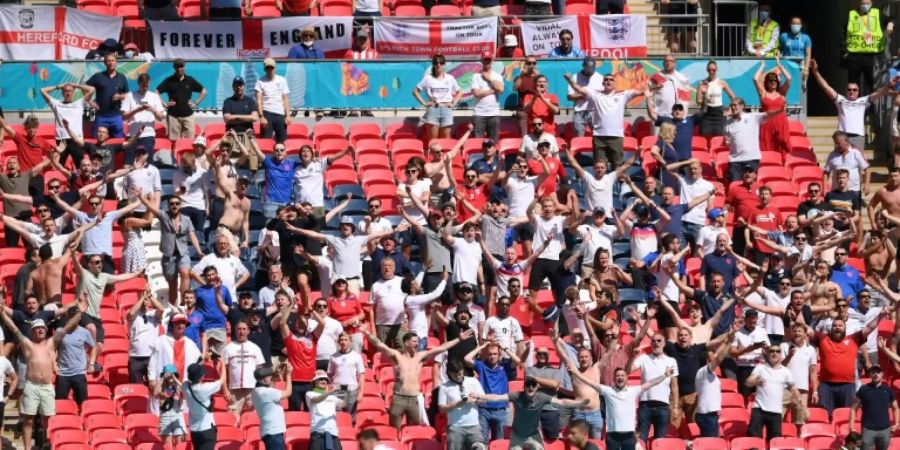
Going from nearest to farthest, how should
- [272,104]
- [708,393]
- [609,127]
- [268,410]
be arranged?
1. [268,410]
2. [708,393]
3. [609,127]
4. [272,104]

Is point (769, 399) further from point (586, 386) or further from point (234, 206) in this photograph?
point (234, 206)

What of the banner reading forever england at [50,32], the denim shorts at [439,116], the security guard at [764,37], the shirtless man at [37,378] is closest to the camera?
the shirtless man at [37,378]

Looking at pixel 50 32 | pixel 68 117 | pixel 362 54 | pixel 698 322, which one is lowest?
pixel 698 322

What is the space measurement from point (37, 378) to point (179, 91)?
22.1 ft

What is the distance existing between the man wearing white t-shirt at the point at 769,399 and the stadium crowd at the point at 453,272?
0.03m

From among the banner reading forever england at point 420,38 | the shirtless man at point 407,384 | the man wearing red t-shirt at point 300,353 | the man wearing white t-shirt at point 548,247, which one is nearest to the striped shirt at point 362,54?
the banner reading forever england at point 420,38

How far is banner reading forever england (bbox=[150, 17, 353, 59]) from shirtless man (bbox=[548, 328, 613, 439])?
29.5ft

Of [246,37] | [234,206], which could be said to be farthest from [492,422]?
[246,37]

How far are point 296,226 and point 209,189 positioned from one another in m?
1.52

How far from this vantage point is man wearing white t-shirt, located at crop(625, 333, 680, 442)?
87.0 ft

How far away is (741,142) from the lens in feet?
104

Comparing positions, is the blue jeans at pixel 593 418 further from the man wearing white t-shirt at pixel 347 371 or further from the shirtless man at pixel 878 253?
the shirtless man at pixel 878 253

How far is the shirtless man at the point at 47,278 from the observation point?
91.1ft

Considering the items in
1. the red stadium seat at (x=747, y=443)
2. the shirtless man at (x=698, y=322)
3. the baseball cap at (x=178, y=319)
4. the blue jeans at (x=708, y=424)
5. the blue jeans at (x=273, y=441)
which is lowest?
the red stadium seat at (x=747, y=443)
